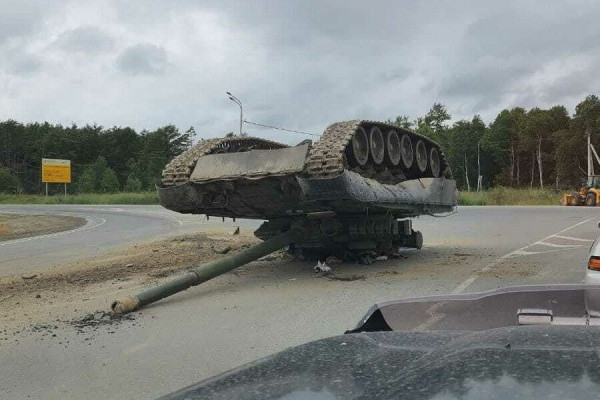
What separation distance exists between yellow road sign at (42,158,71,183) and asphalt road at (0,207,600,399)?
277 feet

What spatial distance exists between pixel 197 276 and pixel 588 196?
3493 centimetres

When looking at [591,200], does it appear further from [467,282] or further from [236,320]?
[236,320]

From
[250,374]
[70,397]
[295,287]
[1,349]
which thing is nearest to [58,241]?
[295,287]

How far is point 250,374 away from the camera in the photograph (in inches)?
80.7

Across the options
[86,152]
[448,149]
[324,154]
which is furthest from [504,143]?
[324,154]

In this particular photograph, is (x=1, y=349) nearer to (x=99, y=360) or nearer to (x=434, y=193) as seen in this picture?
(x=99, y=360)

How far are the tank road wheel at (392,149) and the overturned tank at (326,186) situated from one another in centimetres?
2

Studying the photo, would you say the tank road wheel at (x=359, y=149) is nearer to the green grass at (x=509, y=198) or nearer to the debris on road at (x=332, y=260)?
the debris on road at (x=332, y=260)

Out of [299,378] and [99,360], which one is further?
[99,360]

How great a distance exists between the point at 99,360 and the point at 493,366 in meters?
4.27

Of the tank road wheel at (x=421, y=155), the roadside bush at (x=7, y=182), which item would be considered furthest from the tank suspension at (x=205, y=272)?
the roadside bush at (x=7, y=182)

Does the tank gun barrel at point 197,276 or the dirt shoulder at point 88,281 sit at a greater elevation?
the tank gun barrel at point 197,276

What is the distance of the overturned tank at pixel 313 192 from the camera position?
859 centimetres

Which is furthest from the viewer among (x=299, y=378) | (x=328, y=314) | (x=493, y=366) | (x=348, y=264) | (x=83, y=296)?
(x=348, y=264)
